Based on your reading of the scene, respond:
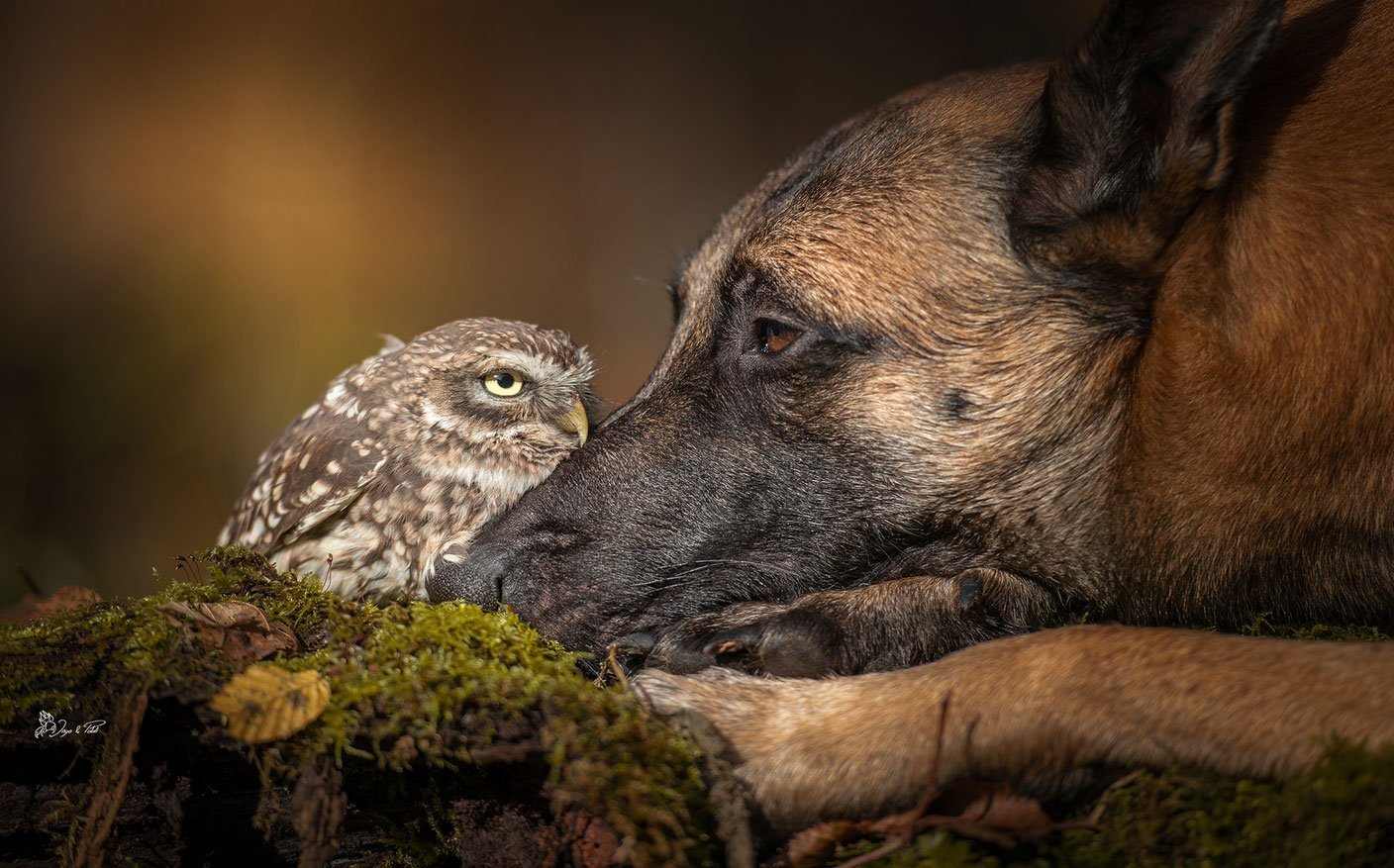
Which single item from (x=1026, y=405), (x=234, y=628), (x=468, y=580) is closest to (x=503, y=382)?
(x=468, y=580)

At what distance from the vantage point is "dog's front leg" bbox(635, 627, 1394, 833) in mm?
1523

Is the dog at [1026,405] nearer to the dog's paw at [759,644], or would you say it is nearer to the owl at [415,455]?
the dog's paw at [759,644]

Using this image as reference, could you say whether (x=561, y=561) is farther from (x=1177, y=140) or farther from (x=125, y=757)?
(x=1177, y=140)

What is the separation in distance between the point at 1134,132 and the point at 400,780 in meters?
2.10

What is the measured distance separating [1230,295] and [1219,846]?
124 centimetres

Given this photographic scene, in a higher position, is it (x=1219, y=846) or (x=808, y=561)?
(x=808, y=561)

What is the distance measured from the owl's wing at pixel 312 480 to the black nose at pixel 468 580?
0.54 m

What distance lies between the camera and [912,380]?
2287 mm

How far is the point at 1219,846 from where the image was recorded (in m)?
1.41

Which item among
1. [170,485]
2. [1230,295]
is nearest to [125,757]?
[1230,295]

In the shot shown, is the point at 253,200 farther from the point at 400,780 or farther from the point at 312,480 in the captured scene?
the point at 400,780

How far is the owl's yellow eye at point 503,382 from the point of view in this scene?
116 inches

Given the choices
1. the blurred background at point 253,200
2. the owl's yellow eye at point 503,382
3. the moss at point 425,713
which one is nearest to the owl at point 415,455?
the owl's yellow eye at point 503,382

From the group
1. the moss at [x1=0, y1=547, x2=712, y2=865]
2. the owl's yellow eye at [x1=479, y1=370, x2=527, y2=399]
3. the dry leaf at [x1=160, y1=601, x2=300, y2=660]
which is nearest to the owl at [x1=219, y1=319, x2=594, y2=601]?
the owl's yellow eye at [x1=479, y1=370, x2=527, y2=399]
